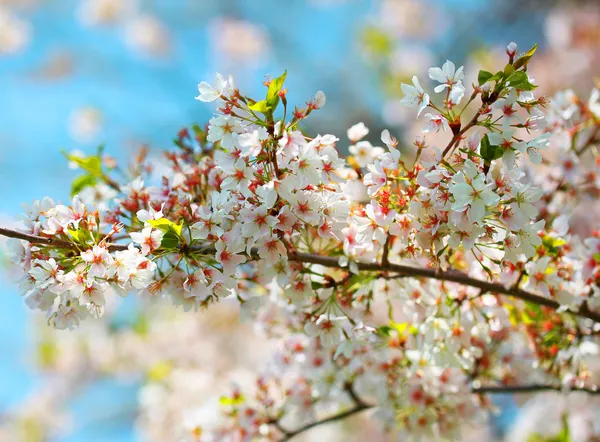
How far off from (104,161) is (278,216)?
0.56 metres

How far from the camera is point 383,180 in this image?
811 mm

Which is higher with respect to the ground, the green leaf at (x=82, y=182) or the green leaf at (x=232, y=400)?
the green leaf at (x=82, y=182)

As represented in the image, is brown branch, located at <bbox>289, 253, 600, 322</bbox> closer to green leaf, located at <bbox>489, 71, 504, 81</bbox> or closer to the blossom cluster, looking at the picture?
the blossom cluster

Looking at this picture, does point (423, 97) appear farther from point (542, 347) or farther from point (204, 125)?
point (542, 347)

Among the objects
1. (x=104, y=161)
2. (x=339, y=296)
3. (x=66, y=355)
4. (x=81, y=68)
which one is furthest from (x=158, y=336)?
(x=339, y=296)

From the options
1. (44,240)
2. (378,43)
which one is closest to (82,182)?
(44,240)

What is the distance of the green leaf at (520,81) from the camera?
0.75m

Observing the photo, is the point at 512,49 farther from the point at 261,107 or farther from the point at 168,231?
the point at 168,231

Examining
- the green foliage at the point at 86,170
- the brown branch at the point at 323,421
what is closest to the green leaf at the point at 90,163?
the green foliage at the point at 86,170

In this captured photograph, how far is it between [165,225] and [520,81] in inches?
17.9

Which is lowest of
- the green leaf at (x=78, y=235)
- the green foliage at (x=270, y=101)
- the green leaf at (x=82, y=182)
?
the green leaf at (x=78, y=235)

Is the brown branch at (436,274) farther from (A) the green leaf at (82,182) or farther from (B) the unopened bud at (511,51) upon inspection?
(A) the green leaf at (82,182)

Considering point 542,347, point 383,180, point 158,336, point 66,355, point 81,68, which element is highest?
point 81,68

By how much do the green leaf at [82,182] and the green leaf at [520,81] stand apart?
75 cm
